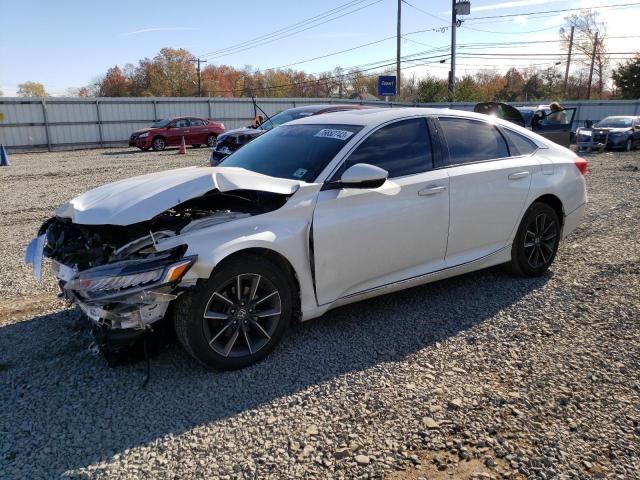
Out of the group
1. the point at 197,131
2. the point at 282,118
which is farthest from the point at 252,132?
the point at 197,131

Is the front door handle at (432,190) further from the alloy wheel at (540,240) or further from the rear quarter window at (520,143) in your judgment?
the alloy wheel at (540,240)

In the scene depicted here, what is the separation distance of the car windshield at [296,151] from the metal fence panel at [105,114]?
22.9 meters

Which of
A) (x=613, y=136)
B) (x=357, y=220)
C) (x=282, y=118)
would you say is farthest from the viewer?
(x=613, y=136)

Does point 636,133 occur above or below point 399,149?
below

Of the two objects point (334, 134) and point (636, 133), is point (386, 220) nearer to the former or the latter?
point (334, 134)

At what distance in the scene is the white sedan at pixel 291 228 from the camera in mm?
3158

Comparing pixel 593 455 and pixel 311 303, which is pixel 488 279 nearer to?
pixel 311 303

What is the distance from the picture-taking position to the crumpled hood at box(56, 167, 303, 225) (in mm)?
3215

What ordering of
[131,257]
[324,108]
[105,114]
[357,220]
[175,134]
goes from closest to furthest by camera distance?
[131,257]
[357,220]
[324,108]
[175,134]
[105,114]

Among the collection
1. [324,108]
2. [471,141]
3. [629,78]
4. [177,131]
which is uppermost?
[629,78]

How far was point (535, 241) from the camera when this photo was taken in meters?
5.05

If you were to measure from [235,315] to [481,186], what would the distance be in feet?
8.01

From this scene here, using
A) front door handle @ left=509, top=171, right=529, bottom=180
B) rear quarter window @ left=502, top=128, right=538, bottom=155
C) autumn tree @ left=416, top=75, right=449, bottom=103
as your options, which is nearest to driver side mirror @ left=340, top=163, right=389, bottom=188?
front door handle @ left=509, top=171, right=529, bottom=180

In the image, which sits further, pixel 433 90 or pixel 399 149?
pixel 433 90
